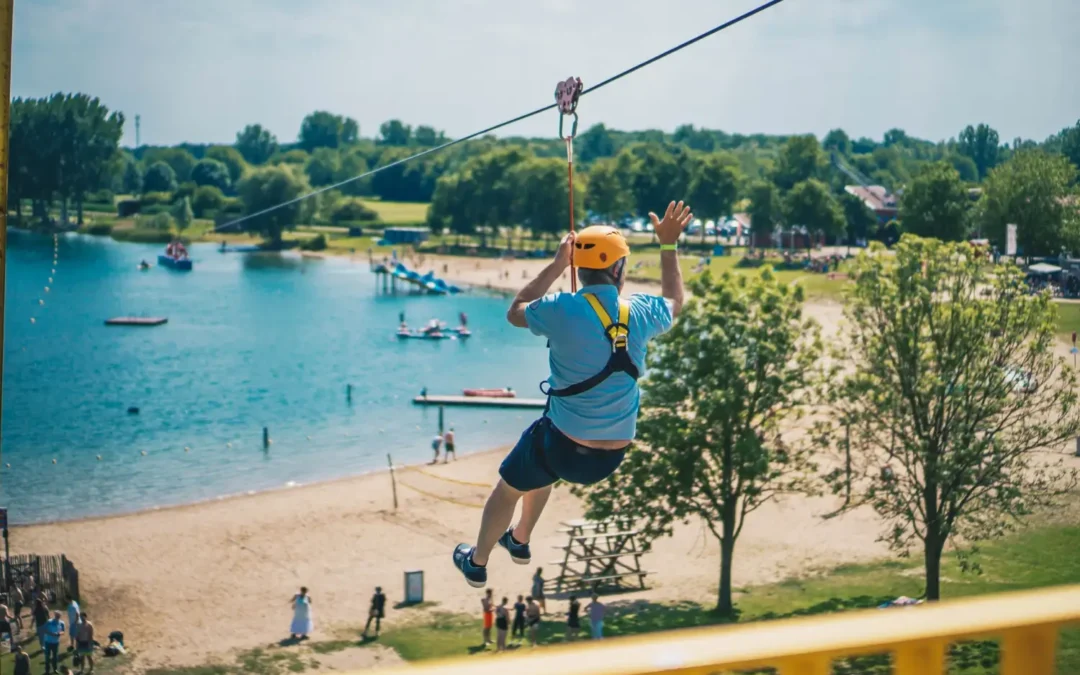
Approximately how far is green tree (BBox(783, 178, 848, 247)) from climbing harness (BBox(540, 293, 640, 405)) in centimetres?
9325

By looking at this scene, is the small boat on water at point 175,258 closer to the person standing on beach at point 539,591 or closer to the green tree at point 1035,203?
the green tree at point 1035,203

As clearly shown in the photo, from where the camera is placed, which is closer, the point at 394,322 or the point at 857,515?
the point at 857,515

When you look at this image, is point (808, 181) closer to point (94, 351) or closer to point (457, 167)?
point (94, 351)

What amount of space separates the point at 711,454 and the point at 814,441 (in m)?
3.07

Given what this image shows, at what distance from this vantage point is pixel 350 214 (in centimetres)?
15812

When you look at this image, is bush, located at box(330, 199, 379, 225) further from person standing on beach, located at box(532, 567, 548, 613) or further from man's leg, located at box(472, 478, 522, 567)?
man's leg, located at box(472, 478, 522, 567)

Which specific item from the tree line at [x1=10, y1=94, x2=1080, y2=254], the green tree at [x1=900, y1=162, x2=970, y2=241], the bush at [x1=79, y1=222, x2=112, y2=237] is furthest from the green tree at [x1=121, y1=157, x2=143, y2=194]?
the green tree at [x1=900, y1=162, x2=970, y2=241]

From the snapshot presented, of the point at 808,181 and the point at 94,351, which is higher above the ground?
the point at 808,181

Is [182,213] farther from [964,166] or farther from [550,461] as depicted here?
[550,461]

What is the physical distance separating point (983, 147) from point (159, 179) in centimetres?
8870

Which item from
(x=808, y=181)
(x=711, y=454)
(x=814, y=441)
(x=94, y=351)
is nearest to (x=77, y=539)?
(x=711, y=454)

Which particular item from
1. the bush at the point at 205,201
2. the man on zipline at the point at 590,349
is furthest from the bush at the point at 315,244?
the man on zipline at the point at 590,349

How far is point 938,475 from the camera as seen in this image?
2406cm

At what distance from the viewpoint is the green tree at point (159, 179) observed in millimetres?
116688
